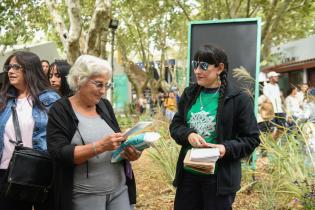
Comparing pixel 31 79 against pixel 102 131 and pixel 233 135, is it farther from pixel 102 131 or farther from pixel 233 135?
pixel 233 135

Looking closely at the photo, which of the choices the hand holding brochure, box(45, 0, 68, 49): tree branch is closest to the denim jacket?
the hand holding brochure

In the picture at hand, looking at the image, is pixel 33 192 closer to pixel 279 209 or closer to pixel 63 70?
pixel 63 70

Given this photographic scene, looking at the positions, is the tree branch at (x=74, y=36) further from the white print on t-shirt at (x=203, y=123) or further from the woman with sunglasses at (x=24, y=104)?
the white print on t-shirt at (x=203, y=123)

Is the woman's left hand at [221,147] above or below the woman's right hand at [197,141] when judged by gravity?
below

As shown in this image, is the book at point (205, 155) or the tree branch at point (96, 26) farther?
the tree branch at point (96, 26)

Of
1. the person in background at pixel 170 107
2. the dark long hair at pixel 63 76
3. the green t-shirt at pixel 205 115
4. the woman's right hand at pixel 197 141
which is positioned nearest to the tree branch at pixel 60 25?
the person in background at pixel 170 107

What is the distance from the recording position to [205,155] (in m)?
2.56

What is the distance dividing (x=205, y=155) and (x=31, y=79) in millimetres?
1417

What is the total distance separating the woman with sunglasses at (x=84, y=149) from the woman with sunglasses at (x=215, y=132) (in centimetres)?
49

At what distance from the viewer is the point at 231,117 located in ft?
9.33

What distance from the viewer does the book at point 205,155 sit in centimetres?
256

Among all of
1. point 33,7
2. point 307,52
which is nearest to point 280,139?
point 33,7

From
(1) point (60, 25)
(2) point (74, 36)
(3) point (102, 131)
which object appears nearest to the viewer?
(3) point (102, 131)

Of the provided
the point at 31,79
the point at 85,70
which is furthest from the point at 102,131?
the point at 31,79
